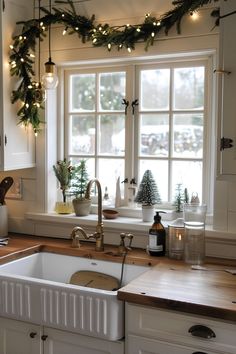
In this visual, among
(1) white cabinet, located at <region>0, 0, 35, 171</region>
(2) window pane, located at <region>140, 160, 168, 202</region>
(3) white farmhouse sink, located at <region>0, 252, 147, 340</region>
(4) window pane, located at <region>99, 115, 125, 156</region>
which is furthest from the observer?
(4) window pane, located at <region>99, 115, 125, 156</region>

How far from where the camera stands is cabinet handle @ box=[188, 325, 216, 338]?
70.6 inches

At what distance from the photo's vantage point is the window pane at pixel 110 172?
2.93m

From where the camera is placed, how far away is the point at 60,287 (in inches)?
82.6

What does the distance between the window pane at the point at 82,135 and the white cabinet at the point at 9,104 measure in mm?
342

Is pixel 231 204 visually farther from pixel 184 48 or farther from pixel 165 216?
pixel 184 48

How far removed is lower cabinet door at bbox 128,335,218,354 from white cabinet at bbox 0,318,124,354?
0.06 meters

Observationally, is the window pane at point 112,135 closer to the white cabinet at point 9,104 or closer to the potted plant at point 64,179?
the potted plant at point 64,179

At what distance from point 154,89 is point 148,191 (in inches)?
24.1

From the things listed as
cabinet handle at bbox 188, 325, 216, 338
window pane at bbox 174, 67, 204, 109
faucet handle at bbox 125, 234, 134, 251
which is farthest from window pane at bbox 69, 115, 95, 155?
cabinet handle at bbox 188, 325, 216, 338

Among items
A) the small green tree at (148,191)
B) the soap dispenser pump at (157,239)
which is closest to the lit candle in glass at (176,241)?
the soap dispenser pump at (157,239)

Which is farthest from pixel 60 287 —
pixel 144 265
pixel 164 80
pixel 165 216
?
pixel 164 80

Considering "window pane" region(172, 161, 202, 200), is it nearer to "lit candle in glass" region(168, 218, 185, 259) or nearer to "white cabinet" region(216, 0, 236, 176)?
"lit candle in glass" region(168, 218, 185, 259)

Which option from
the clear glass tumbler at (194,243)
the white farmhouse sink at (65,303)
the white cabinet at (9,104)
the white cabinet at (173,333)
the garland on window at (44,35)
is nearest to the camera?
the white cabinet at (173,333)

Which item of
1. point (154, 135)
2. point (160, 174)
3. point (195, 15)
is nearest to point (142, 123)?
point (154, 135)
